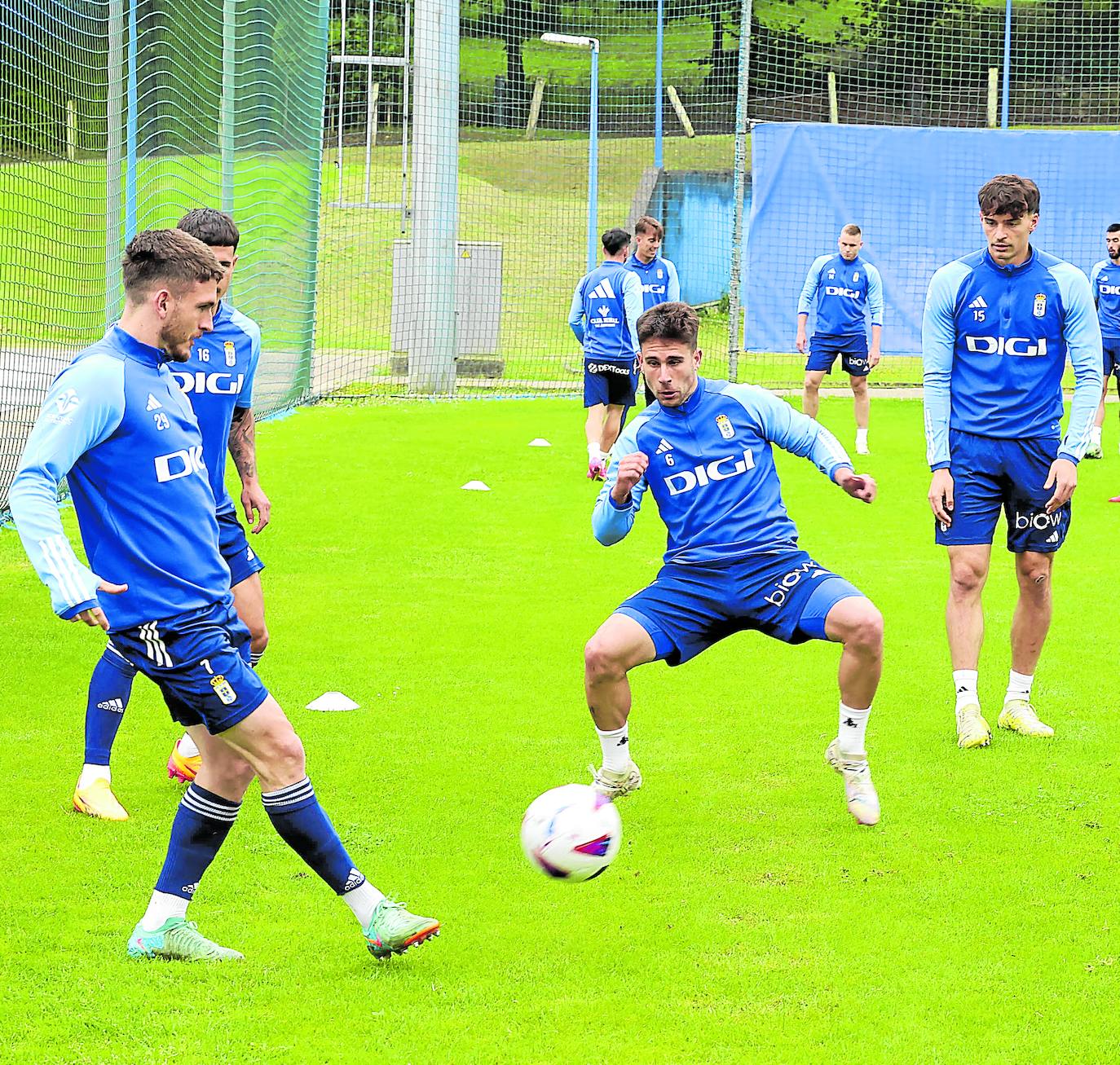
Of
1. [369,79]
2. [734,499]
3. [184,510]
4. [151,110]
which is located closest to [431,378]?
[369,79]

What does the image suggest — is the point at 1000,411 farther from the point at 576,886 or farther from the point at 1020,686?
the point at 576,886

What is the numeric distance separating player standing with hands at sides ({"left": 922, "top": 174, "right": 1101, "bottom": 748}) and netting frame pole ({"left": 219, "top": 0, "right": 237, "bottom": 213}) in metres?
9.42

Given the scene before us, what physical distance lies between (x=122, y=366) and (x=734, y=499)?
2.25 metres

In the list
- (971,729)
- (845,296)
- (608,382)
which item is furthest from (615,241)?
(971,729)

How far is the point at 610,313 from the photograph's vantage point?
12180 mm

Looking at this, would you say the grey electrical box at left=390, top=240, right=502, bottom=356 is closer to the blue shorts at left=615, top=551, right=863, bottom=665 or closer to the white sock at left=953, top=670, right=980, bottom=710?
the white sock at left=953, top=670, right=980, bottom=710

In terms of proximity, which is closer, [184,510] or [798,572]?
[184,510]

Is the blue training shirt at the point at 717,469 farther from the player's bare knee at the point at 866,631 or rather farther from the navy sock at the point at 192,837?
the navy sock at the point at 192,837

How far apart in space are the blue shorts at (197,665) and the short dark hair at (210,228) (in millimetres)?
1852

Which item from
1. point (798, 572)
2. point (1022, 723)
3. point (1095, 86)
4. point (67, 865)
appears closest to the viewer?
point (67, 865)

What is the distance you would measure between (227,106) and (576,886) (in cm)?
1123

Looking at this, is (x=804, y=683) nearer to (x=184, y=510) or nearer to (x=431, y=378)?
(x=184, y=510)

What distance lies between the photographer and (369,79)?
1842cm

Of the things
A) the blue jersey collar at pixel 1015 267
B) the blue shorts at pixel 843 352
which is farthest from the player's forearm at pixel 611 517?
the blue shorts at pixel 843 352
